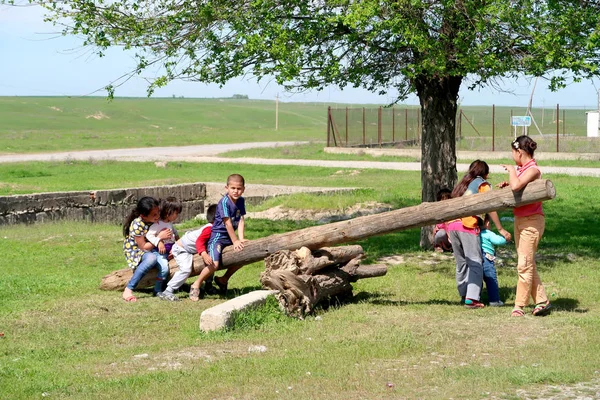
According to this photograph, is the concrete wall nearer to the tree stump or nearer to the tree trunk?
the tree trunk

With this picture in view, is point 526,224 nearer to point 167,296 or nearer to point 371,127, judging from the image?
point 167,296

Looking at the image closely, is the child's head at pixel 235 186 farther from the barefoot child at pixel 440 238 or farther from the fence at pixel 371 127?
the fence at pixel 371 127

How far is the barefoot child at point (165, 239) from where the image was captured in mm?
9922

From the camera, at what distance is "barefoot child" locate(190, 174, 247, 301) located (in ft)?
31.2

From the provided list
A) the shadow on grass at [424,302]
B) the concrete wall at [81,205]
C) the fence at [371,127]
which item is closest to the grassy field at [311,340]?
the shadow on grass at [424,302]

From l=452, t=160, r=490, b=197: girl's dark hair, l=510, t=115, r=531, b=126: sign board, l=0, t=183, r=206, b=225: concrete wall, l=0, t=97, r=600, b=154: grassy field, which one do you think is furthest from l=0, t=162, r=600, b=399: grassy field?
l=510, t=115, r=531, b=126: sign board

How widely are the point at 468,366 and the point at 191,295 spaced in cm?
388

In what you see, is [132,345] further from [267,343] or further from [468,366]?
[468,366]

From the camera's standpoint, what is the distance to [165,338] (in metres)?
8.11

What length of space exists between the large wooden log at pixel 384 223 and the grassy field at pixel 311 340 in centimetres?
67

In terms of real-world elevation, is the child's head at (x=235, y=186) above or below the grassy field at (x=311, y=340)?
above

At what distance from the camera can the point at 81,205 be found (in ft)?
62.2

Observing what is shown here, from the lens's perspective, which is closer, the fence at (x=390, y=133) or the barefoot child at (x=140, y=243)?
the barefoot child at (x=140, y=243)

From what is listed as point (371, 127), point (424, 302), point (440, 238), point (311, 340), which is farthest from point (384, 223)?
point (371, 127)
